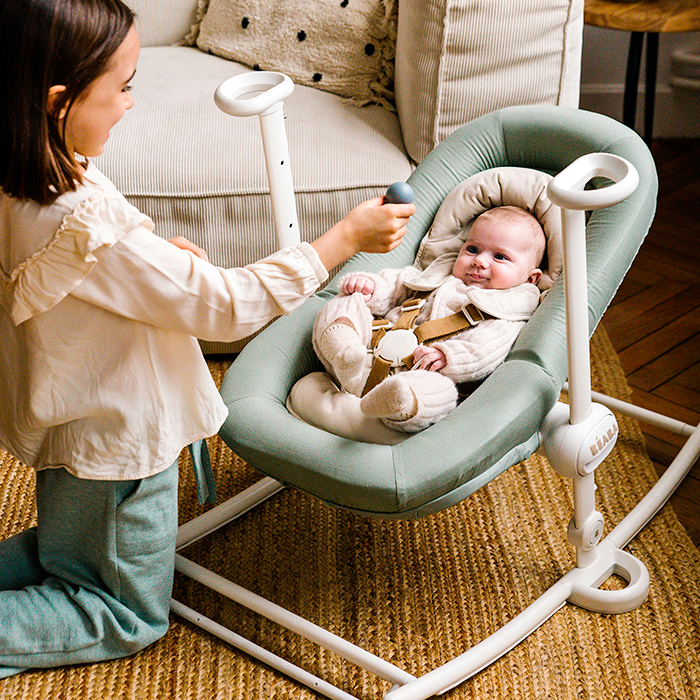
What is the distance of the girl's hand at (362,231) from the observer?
95 cm

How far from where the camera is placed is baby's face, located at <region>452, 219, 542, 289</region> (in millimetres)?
1226

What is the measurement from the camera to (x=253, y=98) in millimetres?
1055

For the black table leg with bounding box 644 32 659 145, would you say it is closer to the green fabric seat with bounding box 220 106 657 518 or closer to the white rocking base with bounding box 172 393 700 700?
the green fabric seat with bounding box 220 106 657 518

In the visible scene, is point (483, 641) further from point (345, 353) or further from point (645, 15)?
point (645, 15)

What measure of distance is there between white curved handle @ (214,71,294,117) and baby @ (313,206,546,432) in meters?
0.31

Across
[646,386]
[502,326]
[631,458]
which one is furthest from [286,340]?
[646,386]

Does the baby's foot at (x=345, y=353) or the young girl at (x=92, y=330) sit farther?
the baby's foot at (x=345, y=353)

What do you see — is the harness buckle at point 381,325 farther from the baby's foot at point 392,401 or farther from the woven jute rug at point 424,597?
the woven jute rug at point 424,597

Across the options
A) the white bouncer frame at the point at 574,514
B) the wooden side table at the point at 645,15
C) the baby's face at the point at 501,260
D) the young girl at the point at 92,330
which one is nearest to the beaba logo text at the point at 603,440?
the white bouncer frame at the point at 574,514

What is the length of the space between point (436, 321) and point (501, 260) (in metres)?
0.15

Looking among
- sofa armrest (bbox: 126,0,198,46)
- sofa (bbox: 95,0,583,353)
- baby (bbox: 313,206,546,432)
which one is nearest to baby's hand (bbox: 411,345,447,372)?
baby (bbox: 313,206,546,432)

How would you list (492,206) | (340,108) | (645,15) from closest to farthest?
(492,206), (340,108), (645,15)

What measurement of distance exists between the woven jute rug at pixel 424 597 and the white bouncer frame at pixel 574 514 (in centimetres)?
3

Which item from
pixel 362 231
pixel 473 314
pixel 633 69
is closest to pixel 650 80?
pixel 633 69
